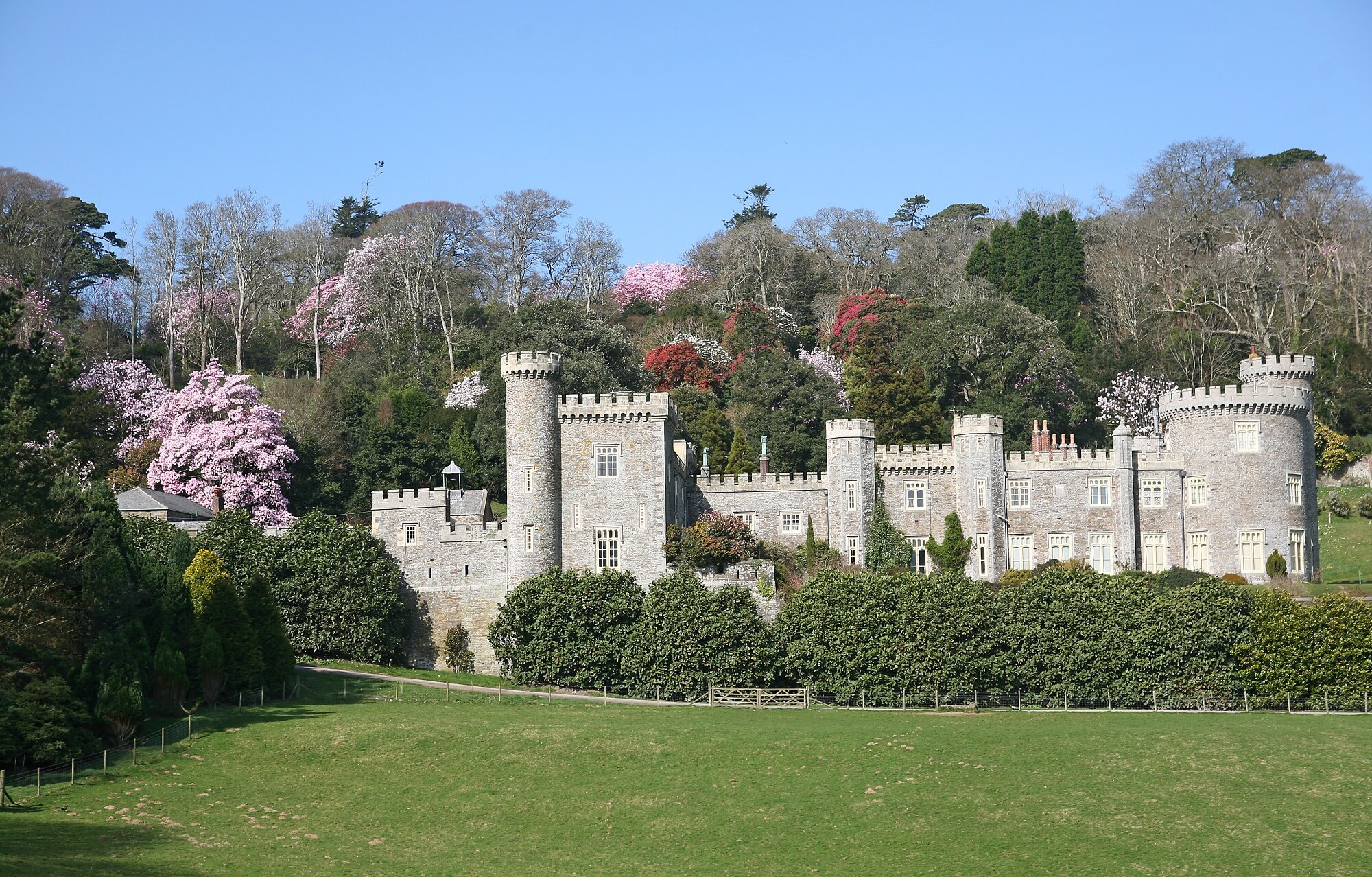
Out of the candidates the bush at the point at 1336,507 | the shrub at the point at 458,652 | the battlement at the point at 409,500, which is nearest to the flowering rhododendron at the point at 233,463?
the battlement at the point at 409,500

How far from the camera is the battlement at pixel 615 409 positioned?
6112cm

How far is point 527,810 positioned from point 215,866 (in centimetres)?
808

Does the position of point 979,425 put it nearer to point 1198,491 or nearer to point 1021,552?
point 1021,552

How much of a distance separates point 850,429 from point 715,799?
30.2 m

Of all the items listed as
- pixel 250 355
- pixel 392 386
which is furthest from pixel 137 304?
pixel 392 386

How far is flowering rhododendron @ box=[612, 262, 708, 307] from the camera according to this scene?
106375mm

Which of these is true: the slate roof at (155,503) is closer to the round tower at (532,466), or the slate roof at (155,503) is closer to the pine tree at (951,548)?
the round tower at (532,466)

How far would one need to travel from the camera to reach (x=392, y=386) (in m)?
84.6

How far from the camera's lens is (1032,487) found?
67.1m

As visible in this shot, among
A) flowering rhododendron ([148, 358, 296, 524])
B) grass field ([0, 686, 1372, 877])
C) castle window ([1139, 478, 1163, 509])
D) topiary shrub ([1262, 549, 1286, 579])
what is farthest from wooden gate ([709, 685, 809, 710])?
flowering rhododendron ([148, 358, 296, 524])

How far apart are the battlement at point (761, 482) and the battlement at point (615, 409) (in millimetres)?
7609

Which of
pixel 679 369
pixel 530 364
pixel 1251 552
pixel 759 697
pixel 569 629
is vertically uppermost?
pixel 679 369

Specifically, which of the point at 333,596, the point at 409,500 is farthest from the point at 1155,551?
the point at 333,596

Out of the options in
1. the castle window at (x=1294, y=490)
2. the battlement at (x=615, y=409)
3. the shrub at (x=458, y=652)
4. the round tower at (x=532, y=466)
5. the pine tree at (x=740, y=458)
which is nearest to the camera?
the shrub at (x=458, y=652)
